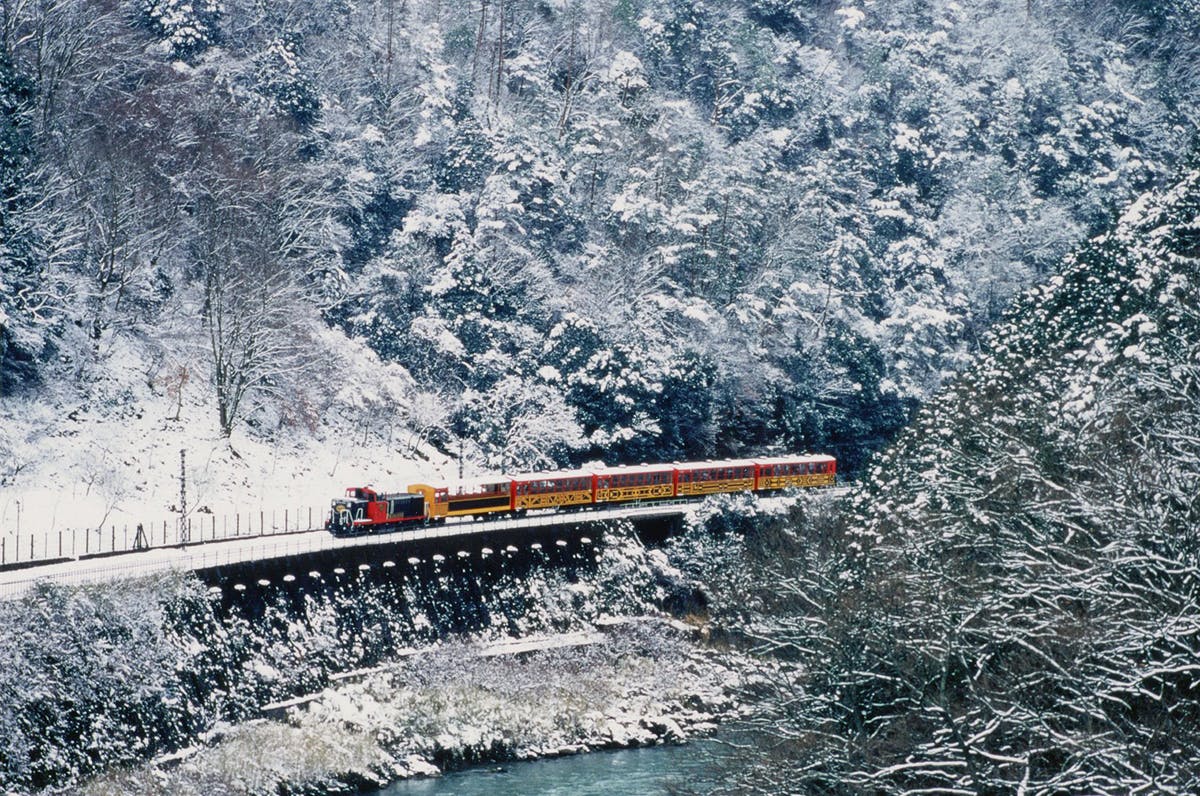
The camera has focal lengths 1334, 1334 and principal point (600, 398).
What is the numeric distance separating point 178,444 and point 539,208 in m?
19.8

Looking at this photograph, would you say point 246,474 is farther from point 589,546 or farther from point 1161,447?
point 1161,447

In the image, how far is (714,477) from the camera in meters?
47.5

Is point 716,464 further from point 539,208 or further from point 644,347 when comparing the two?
point 539,208

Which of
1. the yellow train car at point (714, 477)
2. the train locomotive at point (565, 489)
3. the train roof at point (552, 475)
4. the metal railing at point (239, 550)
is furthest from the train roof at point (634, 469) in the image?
the metal railing at point (239, 550)

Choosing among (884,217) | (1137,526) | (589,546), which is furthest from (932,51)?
(1137,526)

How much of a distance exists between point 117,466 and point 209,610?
30.9 feet

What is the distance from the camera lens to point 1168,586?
1675cm

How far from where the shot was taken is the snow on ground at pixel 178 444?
3828 centimetres

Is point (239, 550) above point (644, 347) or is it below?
below

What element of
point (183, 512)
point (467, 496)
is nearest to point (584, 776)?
point (467, 496)

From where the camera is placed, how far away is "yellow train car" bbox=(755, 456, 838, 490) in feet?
159

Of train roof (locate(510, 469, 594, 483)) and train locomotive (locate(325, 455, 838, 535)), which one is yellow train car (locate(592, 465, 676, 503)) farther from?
train roof (locate(510, 469, 594, 483))

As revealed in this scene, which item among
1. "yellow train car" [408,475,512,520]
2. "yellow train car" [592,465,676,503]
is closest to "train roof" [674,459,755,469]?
"yellow train car" [592,465,676,503]

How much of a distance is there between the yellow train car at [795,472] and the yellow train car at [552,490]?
23.5ft
